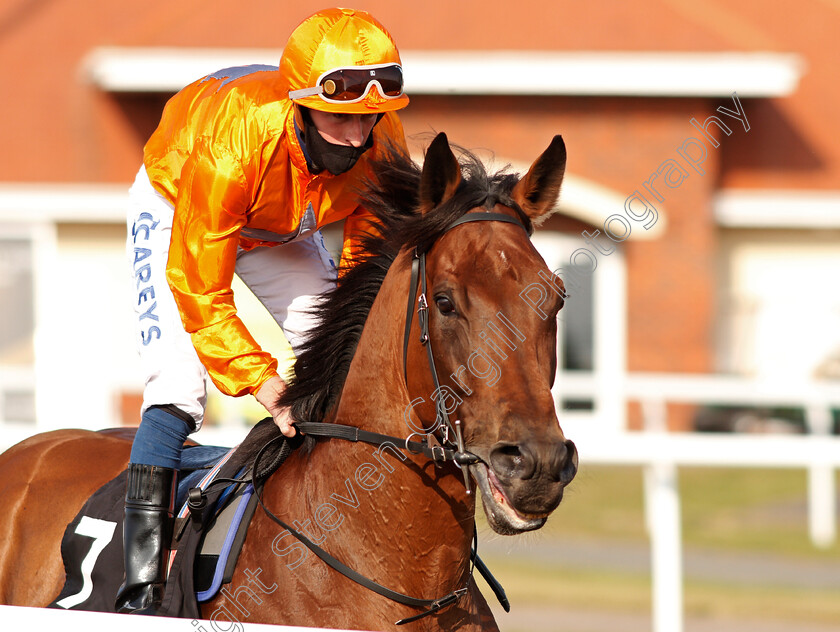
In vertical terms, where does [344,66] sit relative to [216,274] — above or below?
above

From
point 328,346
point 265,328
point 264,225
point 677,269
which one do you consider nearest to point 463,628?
point 328,346

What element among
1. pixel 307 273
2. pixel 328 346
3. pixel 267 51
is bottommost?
pixel 328 346

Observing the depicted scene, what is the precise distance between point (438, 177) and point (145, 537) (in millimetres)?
1235

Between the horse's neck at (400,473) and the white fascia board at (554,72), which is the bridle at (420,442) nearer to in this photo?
the horse's neck at (400,473)

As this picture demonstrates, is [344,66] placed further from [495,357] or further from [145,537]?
[145,537]

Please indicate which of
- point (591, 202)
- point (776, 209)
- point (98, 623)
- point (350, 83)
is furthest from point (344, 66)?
point (776, 209)

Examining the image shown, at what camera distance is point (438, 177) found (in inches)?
97.7

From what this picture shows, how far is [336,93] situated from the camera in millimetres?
2701

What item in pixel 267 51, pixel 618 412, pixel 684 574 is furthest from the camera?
pixel 267 51

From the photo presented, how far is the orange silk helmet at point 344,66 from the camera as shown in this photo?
2701 mm

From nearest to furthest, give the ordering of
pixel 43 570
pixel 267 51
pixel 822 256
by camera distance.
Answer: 1. pixel 43 570
2. pixel 267 51
3. pixel 822 256

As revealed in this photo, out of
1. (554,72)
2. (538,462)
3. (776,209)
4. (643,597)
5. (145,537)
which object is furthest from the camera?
(776,209)

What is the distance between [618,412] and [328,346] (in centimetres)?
743

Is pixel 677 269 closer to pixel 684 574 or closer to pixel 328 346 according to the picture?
pixel 684 574
